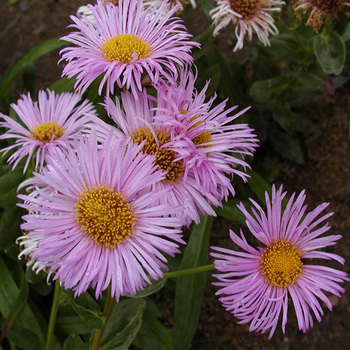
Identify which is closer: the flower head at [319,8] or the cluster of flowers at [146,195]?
the cluster of flowers at [146,195]

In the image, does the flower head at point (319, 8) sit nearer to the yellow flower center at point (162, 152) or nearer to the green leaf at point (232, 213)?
the green leaf at point (232, 213)

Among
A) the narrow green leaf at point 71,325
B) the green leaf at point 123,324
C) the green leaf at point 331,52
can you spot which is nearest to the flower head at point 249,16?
the green leaf at point 331,52

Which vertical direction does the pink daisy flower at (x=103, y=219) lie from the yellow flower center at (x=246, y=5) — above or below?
below

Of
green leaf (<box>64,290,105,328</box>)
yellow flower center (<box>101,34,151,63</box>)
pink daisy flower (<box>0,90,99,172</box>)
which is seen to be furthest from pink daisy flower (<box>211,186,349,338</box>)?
pink daisy flower (<box>0,90,99,172</box>)

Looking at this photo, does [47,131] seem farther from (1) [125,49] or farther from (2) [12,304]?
(2) [12,304]

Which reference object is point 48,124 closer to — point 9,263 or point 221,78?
point 9,263

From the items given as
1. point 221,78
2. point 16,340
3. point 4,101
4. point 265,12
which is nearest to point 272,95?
point 221,78

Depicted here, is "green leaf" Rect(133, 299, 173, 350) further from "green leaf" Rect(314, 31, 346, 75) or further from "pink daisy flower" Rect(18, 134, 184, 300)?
"green leaf" Rect(314, 31, 346, 75)
